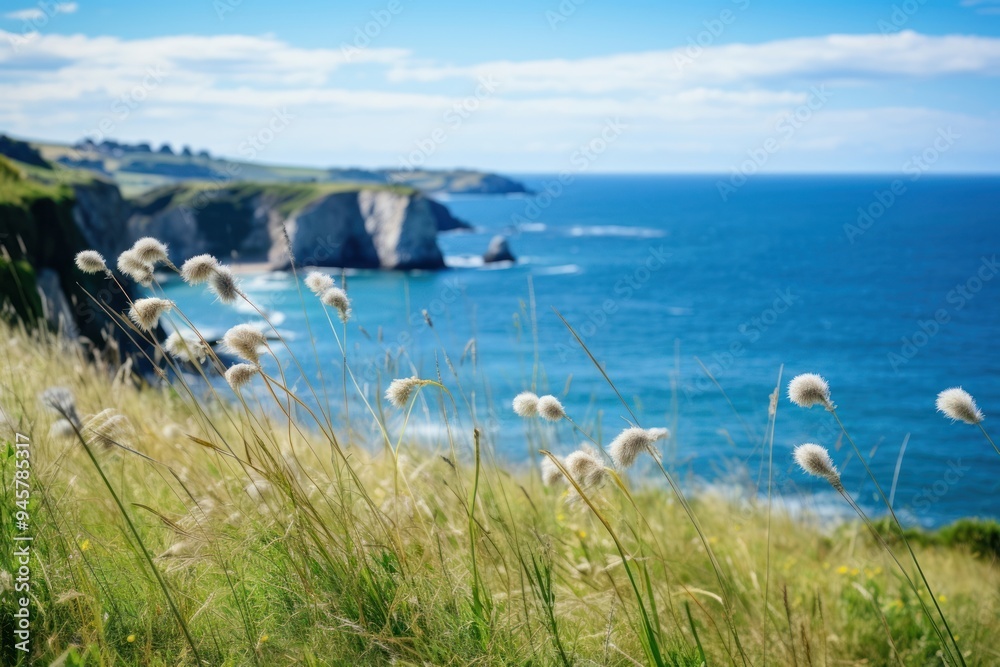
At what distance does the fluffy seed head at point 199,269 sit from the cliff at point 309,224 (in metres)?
77.2

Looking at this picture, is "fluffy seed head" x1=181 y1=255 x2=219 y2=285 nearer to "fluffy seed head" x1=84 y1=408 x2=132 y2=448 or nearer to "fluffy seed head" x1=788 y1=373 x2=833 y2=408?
"fluffy seed head" x1=84 y1=408 x2=132 y2=448

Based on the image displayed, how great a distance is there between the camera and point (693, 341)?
47.4m

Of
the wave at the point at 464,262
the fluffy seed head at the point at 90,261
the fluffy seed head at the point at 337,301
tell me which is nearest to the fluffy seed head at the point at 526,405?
the fluffy seed head at the point at 337,301

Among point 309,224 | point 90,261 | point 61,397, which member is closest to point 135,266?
point 90,261

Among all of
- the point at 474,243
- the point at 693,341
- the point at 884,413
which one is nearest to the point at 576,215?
the point at 474,243

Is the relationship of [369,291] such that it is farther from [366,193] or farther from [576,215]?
[576,215]

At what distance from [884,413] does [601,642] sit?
115 ft

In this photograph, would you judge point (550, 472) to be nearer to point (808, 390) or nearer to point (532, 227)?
point (808, 390)

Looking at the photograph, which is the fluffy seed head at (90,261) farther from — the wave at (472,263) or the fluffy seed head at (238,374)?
the wave at (472,263)

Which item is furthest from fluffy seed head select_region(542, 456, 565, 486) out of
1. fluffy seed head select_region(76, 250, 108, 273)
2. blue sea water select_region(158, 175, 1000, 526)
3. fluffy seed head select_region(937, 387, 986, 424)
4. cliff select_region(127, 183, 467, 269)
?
cliff select_region(127, 183, 467, 269)

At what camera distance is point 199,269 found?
8.14 feet

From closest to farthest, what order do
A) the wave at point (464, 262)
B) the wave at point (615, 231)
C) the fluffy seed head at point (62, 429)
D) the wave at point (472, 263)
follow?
1. the fluffy seed head at point (62, 429)
2. the wave at point (472, 263)
3. the wave at point (464, 262)
4. the wave at point (615, 231)

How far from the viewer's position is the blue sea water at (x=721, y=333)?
46.8 ft

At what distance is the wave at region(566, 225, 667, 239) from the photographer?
110875 mm
